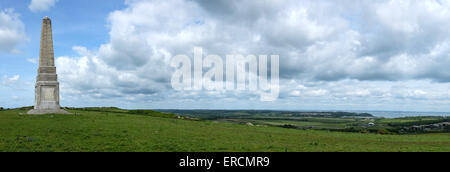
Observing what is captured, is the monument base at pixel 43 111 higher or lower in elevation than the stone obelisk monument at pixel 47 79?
lower

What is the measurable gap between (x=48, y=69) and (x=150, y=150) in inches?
1362

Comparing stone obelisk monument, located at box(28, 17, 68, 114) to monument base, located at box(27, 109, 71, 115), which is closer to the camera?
monument base, located at box(27, 109, 71, 115)

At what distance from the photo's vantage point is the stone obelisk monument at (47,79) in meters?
42.5

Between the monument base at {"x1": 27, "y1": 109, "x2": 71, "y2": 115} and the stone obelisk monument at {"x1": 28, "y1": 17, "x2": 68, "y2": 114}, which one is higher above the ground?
the stone obelisk monument at {"x1": 28, "y1": 17, "x2": 68, "y2": 114}

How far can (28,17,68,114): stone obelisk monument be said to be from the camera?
42531 millimetres

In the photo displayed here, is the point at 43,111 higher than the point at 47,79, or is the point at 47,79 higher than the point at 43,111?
the point at 47,79

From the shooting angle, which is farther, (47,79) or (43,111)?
(47,79)

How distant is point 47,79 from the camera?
1706 inches

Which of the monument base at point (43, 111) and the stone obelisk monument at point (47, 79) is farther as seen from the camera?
the stone obelisk monument at point (47, 79)
